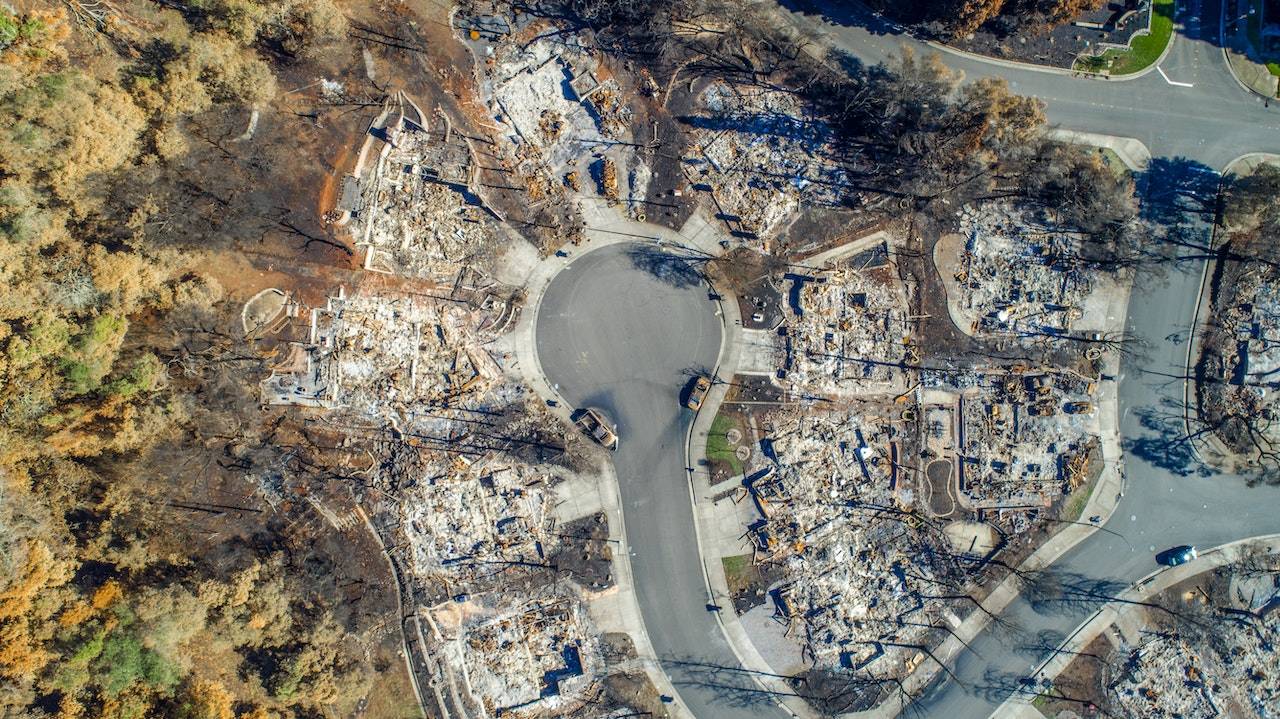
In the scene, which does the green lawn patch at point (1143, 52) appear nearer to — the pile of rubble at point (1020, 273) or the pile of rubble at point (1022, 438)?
the pile of rubble at point (1020, 273)

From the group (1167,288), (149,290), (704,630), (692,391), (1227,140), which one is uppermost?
(1227,140)

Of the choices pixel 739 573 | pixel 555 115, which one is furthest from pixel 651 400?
pixel 555 115

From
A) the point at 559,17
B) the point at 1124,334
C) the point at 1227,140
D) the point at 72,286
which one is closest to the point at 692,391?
the point at 559,17

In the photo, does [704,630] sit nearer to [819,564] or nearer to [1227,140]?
[819,564]

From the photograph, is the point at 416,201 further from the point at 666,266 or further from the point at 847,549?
the point at 847,549

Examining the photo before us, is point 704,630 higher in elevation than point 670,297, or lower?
lower

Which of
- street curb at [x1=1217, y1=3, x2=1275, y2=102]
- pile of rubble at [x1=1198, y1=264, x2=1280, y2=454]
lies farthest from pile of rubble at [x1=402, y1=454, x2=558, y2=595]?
street curb at [x1=1217, y1=3, x2=1275, y2=102]

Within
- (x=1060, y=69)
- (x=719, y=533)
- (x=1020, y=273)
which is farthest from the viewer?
(x=1060, y=69)

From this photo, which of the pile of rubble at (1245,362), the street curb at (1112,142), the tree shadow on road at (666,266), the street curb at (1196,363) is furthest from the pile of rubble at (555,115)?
the pile of rubble at (1245,362)
